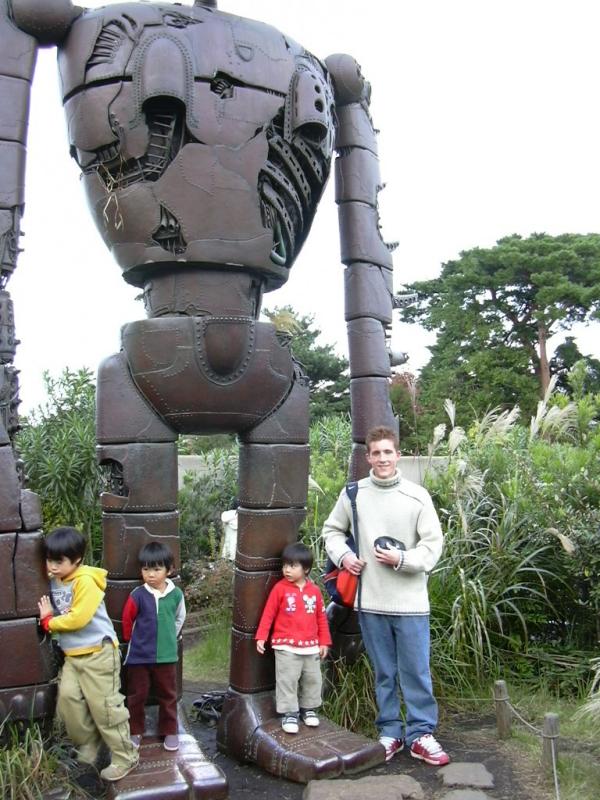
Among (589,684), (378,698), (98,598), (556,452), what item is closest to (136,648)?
(98,598)

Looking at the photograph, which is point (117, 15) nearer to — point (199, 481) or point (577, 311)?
point (199, 481)

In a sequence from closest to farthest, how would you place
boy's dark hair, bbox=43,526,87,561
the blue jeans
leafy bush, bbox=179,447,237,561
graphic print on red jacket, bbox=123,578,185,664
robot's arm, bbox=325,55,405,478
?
boy's dark hair, bbox=43,526,87,561, graphic print on red jacket, bbox=123,578,185,664, the blue jeans, robot's arm, bbox=325,55,405,478, leafy bush, bbox=179,447,237,561

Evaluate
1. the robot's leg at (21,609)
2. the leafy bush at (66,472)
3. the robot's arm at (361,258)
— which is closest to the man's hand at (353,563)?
the robot's arm at (361,258)

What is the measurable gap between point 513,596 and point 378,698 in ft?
4.20

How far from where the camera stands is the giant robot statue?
285cm

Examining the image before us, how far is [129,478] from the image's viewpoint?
2.99 m

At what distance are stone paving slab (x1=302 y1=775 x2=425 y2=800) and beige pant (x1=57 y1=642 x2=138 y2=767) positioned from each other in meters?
0.64

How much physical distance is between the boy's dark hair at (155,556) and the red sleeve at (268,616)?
453 mm

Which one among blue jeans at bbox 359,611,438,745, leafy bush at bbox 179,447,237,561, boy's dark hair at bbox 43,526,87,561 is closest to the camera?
boy's dark hair at bbox 43,526,87,561

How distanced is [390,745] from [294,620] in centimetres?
61

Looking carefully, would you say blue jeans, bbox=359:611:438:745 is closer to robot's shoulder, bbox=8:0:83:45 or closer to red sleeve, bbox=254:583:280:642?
red sleeve, bbox=254:583:280:642

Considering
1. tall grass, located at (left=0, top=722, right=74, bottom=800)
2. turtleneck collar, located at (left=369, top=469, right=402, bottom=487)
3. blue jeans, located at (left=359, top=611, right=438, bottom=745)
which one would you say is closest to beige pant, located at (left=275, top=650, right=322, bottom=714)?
blue jeans, located at (left=359, top=611, right=438, bottom=745)

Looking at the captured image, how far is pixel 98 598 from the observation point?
106 inches

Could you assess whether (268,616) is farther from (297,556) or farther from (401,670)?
(401,670)
